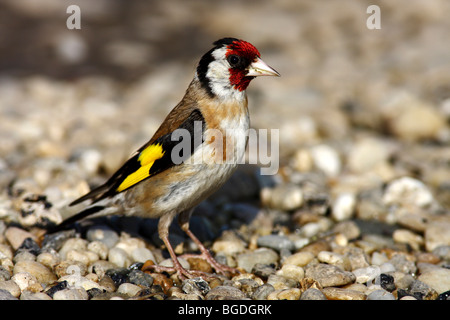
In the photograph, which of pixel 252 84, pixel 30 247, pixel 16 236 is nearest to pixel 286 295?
pixel 30 247

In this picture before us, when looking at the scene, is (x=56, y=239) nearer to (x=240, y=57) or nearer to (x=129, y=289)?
(x=129, y=289)

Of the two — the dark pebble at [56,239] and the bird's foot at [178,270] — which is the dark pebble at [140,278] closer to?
the bird's foot at [178,270]

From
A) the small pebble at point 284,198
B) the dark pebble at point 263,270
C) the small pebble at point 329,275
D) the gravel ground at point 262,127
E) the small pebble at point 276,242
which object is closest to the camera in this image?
the small pebble at point 329,275

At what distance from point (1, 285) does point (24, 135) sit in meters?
3.82

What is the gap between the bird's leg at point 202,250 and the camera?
4.90m

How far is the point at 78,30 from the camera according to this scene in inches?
457

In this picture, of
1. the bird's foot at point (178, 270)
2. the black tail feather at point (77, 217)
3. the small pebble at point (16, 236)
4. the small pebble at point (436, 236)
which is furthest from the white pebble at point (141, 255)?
the small pebble at point (436, 236)

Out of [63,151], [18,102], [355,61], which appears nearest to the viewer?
[63,151]

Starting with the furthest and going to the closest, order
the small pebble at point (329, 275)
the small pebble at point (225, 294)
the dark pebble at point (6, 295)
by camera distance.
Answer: the small pebble at point (329, 275) < the small pebble at point (225, 294) < the dark pebble at point (6, 295)

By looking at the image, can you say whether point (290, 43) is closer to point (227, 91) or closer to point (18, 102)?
point (18, 102)

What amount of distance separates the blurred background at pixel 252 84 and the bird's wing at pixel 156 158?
1027 mm
